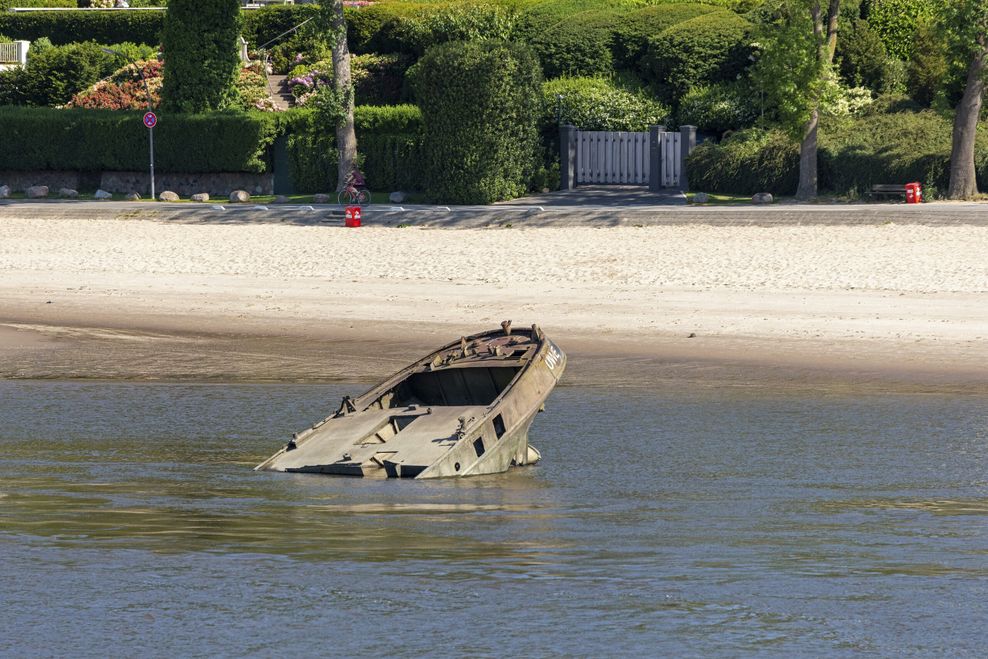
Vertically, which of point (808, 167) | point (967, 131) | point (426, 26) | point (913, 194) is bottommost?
point (913, 194)

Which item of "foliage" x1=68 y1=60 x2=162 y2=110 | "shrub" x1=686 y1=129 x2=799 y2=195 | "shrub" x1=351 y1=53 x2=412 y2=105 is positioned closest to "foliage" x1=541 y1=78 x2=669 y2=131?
"shrub" x1=686 y1=129 x2=799 y2=195

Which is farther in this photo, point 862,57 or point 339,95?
point 862,57

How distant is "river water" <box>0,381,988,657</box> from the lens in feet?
39.8

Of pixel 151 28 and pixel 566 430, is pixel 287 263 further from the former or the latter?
pixel 151 28

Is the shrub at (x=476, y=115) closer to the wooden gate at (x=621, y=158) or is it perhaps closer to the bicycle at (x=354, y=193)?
the bicycle at (x=354, y=193)

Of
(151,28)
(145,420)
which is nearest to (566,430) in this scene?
(145,420)

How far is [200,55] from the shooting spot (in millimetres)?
47625

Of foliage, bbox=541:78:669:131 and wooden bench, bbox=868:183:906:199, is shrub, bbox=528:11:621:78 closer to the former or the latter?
foliage, bbox=541:78:669:131

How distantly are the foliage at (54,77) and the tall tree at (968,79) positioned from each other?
3240 centimetres

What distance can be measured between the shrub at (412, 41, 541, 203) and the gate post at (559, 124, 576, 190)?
2.04 metres

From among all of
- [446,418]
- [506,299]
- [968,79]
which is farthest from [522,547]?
[968,79]

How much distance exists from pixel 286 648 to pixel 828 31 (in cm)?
3337

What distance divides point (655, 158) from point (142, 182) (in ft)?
58.7

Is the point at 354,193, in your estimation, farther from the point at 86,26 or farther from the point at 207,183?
the point at 86,26
